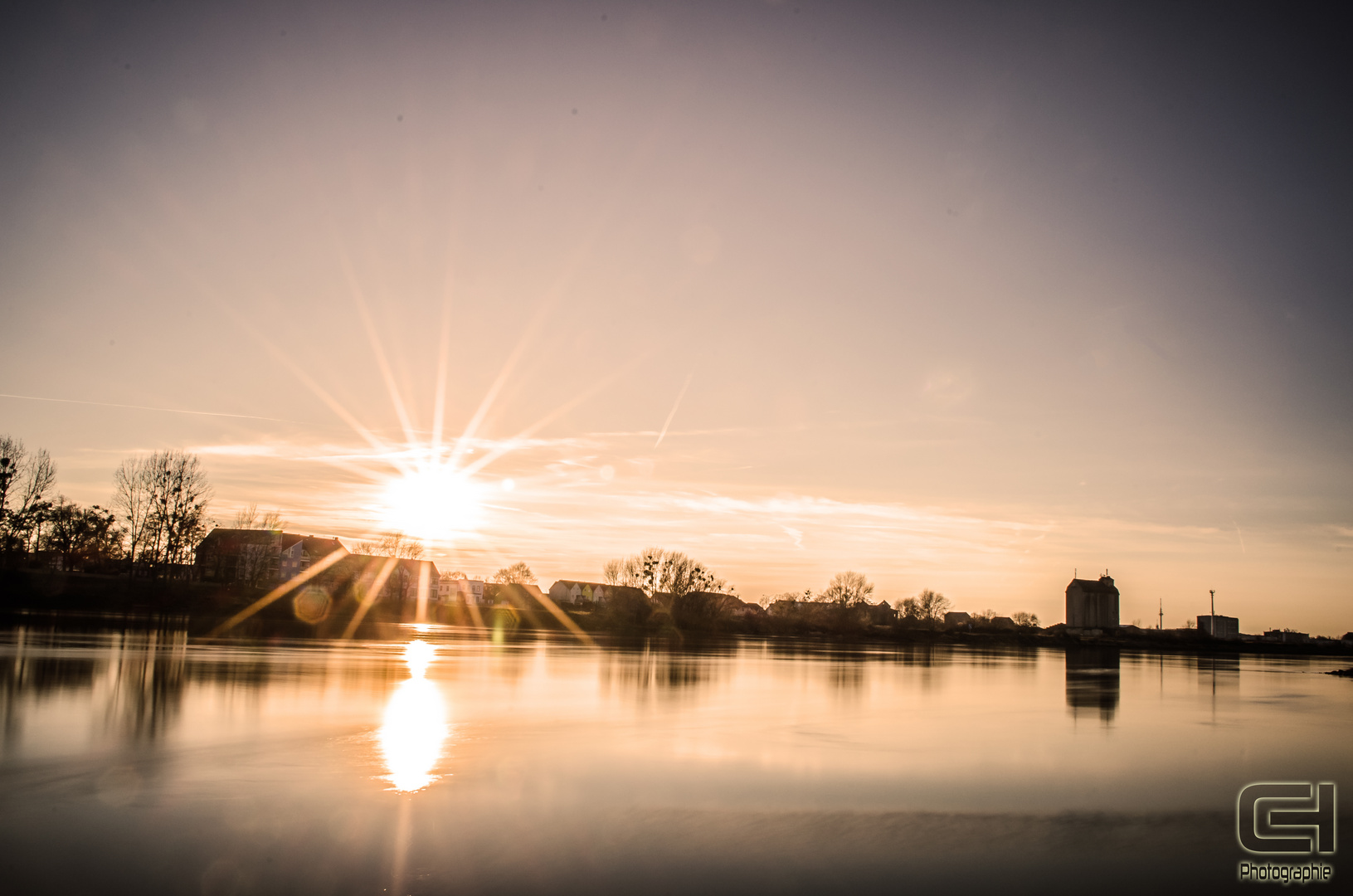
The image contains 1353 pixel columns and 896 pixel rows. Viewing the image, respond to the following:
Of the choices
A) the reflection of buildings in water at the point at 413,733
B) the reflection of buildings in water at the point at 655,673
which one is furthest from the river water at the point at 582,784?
the reflection of buildings in water at the point at 655,673

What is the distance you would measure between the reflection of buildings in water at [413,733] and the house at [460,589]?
162 meters

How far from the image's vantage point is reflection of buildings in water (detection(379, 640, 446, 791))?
12453 mm

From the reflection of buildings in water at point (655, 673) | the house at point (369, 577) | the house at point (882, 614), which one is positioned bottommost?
the house at point (882, 614)

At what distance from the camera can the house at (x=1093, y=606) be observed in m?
184

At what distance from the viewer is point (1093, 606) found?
18500 centimetres

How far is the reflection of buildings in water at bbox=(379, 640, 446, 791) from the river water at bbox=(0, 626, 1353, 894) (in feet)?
0.32

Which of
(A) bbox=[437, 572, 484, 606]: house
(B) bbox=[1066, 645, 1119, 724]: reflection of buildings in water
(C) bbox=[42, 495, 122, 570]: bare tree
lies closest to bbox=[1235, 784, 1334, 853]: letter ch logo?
(B) bbox=[1066, 645, 1119, 724]: reflection of buildings in water

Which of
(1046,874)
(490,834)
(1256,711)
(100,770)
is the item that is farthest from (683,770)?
(1256,711)

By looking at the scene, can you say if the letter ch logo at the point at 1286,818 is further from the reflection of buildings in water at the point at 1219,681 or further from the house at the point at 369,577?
the house at the point at 369,577

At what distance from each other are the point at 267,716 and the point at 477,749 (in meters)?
5.23

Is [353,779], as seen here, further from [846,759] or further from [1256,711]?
[1256,711]

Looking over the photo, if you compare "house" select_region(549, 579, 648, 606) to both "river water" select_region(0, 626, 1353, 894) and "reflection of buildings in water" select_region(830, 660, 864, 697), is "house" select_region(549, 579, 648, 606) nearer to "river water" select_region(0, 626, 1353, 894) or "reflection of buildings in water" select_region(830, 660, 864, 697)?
"reflection of buildings in water" select_region(830, 660, 864, 697)

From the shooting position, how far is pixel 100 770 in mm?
11750

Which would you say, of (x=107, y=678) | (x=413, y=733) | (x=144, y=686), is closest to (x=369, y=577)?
(x=107, y=678)
